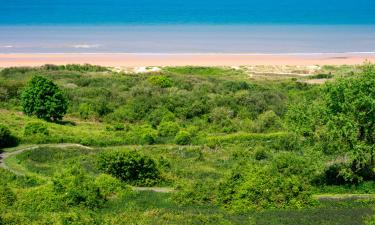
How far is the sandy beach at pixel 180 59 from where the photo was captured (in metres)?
87.2

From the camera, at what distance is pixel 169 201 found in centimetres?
2653

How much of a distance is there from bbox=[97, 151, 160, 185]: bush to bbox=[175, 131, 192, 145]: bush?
34.1ft

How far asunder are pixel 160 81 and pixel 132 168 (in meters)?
35.8

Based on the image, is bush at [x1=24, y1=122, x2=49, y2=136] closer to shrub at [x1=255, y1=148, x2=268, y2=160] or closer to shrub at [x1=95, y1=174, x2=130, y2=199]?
shrub at [x1=95, y1=174, x2=130, y2=199]

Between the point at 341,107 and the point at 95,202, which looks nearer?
the point at 95,202

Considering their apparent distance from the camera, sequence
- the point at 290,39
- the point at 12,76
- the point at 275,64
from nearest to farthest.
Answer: the point at 12,76, the point at 275,64, the point at 290,39

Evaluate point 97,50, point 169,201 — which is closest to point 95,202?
point 169,201

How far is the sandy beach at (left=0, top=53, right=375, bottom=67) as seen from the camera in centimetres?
8725

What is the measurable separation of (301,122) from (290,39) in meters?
88.4

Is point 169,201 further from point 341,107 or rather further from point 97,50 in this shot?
point 97,50

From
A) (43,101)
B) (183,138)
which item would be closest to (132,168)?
(183,138)

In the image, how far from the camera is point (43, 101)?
49.8m

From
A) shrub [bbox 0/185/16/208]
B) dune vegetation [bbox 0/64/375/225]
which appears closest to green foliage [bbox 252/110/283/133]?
dune vegetation [bbox 0/64/375/225]

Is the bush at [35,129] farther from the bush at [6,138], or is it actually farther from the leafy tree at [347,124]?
the leafy tree at [347,124]
